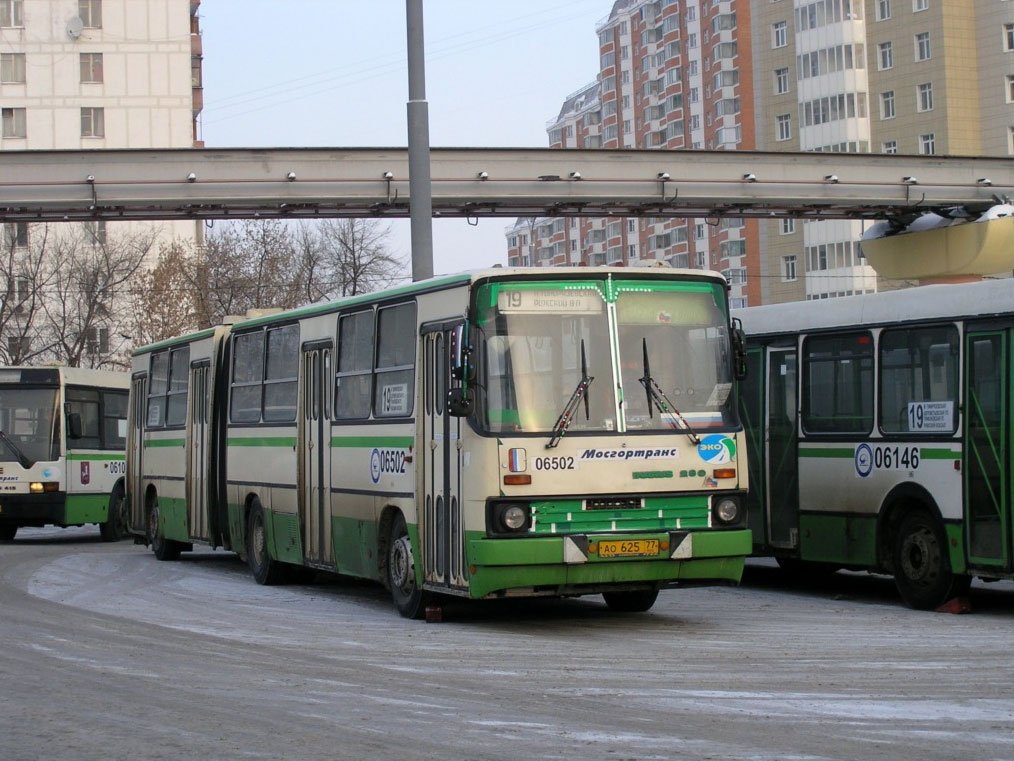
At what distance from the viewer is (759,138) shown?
3467 inches

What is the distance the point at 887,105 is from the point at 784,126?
7655 millimetres

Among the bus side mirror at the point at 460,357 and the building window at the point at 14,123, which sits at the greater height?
the building window at the point at 14,123

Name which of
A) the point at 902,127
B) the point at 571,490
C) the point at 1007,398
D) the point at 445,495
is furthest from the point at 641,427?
the point at 902,127

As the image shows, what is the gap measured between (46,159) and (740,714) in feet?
112

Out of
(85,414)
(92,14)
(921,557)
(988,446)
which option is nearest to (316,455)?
(921,557)

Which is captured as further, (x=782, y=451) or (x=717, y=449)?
(x=782, y=451)

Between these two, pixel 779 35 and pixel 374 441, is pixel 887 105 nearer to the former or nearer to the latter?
pixel 779 35

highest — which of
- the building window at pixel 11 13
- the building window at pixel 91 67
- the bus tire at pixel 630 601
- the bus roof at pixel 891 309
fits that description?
the building window at pixel 11 13

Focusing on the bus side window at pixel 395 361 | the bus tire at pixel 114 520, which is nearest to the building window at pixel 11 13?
the bus tire at pixel 114 520

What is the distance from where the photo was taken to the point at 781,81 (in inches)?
3413

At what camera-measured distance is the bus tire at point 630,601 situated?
1489 cm

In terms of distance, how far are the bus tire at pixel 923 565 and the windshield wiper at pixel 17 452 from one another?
1778cm

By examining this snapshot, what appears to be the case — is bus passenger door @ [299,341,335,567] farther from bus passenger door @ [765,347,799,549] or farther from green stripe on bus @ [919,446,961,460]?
green stripe on bus @ [919,446,961,460]

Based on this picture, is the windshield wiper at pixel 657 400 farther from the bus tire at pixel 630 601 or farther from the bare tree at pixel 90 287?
the bare tree at pixel 90 287
